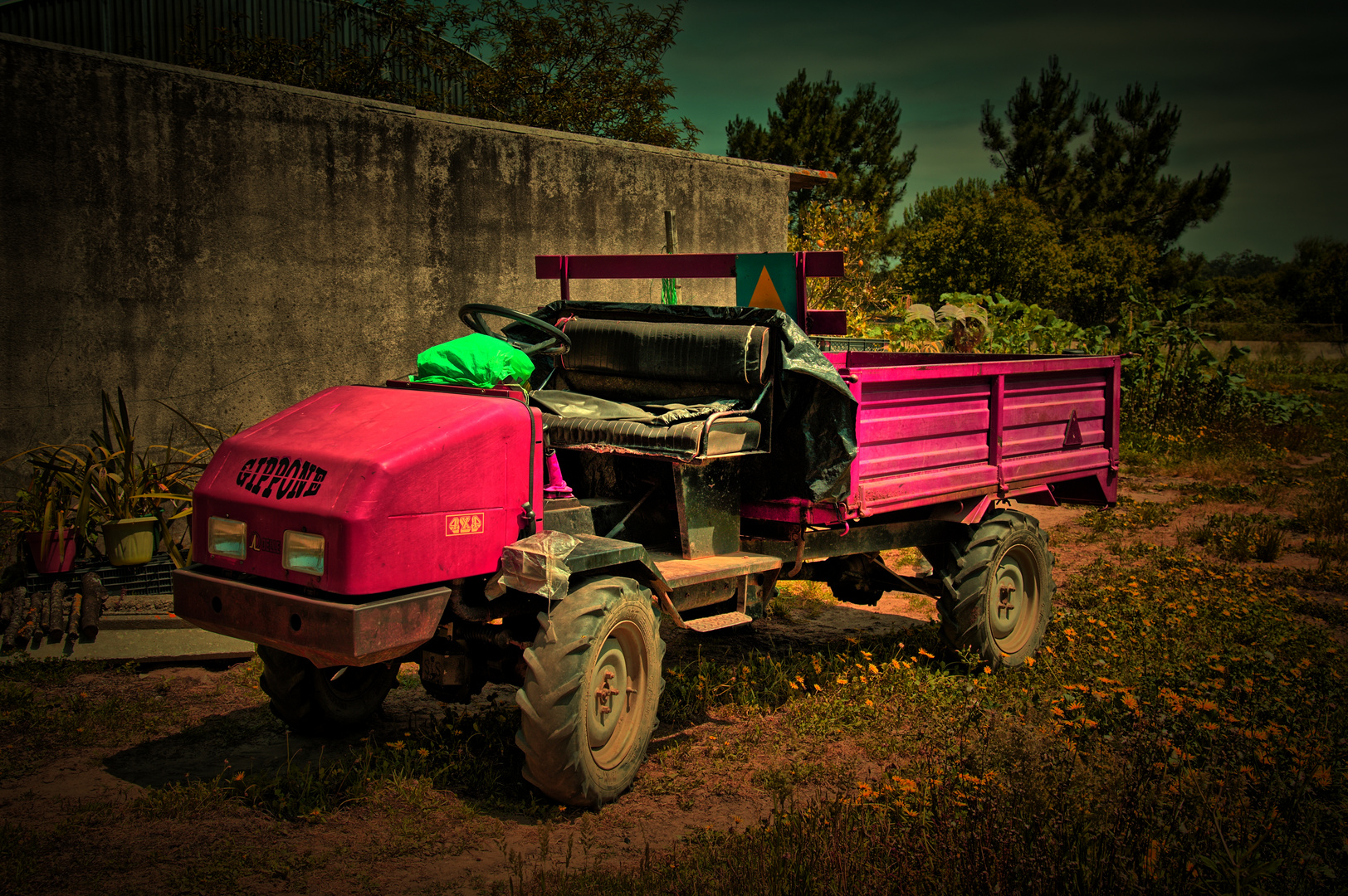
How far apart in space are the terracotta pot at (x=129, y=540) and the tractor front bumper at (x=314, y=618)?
2.51 metres

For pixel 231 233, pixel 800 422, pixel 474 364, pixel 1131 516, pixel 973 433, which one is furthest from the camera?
pixel 1131 516

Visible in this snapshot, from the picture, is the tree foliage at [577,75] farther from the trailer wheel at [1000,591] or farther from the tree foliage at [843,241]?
the trailer wheel at [1000,591]

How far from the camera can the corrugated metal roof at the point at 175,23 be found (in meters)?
14.2

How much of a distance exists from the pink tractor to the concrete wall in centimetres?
245

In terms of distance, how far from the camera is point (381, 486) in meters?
3.28

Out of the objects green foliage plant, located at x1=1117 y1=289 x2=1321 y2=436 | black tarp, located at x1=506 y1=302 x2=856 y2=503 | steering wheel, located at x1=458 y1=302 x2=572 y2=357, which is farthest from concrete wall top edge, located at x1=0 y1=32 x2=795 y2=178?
green foliage plant, located at x1=1117 y1=289 x2=1321 y2=436

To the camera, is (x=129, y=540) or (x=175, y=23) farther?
(x=175, y=23)

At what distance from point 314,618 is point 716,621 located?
1.81m

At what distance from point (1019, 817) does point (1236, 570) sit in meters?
5.15

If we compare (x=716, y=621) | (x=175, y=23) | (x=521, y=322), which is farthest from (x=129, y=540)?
(x=175, y=23)

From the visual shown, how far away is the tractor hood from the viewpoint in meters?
3.27

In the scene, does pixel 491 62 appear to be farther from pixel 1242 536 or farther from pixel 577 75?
pixel 1242 536

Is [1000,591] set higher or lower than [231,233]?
lower

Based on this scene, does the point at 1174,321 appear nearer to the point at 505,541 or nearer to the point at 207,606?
the point at 505,541
